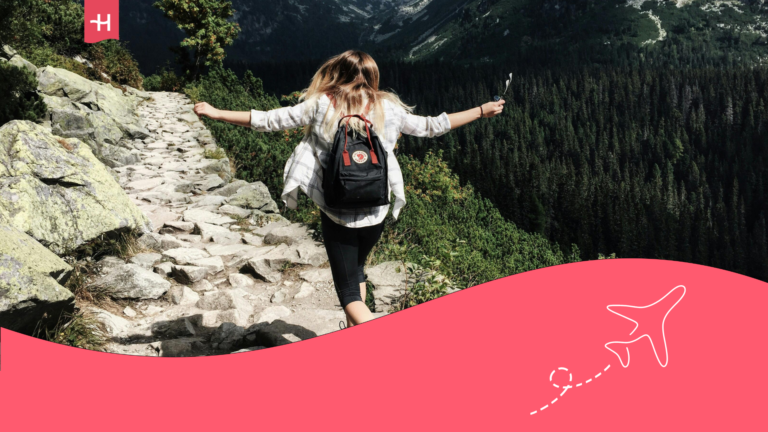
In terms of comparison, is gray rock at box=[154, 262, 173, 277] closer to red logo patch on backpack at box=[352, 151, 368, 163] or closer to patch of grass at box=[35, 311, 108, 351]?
patch of grass at box=[35, 311, 108, 351]

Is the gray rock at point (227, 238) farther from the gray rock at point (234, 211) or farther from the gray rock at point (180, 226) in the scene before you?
the gray rock at point (234, 211)

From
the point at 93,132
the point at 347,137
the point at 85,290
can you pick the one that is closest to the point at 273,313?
the point at 85,290

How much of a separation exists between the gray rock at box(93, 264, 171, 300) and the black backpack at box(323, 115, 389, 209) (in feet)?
9.22

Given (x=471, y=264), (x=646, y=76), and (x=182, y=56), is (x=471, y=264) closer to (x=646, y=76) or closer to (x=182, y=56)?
(x=182, y=56)

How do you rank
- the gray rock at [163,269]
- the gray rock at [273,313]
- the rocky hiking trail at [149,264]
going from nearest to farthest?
the rocky hiking trail at [149,264]
the gray rock at [273,313]
the gray rock at [163,269]

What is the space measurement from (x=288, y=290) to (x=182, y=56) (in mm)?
22743

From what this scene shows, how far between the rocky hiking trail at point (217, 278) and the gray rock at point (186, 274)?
0.01m

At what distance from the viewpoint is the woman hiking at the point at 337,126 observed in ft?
8.66

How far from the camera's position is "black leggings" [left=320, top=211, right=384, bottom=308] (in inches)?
111

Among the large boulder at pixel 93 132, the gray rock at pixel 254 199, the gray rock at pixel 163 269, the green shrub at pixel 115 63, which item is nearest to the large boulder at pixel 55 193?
the gray rock at pixel 163 269

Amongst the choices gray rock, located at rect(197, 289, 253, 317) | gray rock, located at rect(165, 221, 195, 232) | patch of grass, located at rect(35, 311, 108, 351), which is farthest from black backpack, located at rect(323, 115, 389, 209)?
gray rock, located at rect(165, 221, 195, 232)

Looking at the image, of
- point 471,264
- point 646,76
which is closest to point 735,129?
point 646,76

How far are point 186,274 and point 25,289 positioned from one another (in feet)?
6.56

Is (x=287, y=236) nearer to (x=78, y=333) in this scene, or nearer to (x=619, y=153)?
(x=78, y=333)
